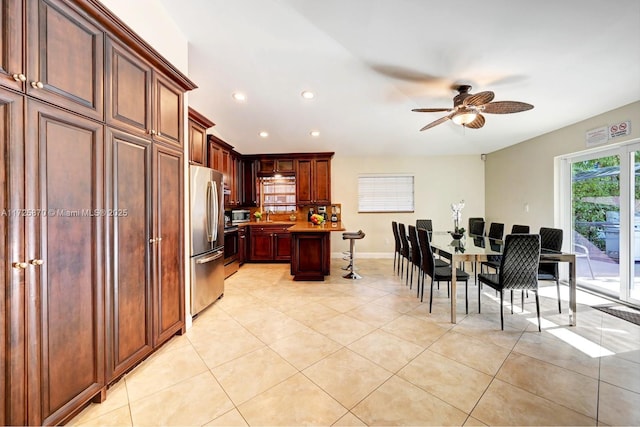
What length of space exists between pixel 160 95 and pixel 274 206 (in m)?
4.04

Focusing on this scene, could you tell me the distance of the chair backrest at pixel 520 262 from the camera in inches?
95.3

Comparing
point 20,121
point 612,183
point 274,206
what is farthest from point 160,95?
point 612,183

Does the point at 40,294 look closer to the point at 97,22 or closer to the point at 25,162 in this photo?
the point at 25,162

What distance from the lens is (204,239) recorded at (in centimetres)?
287

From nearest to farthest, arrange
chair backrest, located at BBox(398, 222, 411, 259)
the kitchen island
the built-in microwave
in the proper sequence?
chair backrest, located at BBox(398, 222, 411, 259), the kitchen island, the built-in microwave

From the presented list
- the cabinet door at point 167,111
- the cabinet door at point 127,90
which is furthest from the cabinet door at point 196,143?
the cabinet door at point 127,90

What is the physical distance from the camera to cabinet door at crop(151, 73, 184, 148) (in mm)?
2049

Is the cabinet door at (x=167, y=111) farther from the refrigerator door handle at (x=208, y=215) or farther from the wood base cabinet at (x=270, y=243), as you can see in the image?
the wood base cabinet at (x=270, y=243)

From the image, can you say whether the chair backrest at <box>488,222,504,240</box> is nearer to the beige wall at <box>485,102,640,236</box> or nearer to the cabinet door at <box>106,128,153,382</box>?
the beige wall at <box>485,102,640,236</box>

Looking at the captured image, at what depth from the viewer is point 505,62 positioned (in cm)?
268

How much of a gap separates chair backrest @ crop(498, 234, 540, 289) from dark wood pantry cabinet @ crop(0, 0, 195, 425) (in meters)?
3.26

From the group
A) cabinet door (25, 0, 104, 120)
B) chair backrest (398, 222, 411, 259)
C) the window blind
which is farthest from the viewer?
the window blind

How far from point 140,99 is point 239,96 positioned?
211cm

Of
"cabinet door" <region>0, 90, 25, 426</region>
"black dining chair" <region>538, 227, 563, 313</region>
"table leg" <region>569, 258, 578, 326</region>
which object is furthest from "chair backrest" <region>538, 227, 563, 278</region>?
"cabinet door" <region>0, 90, 25, 426</region>
